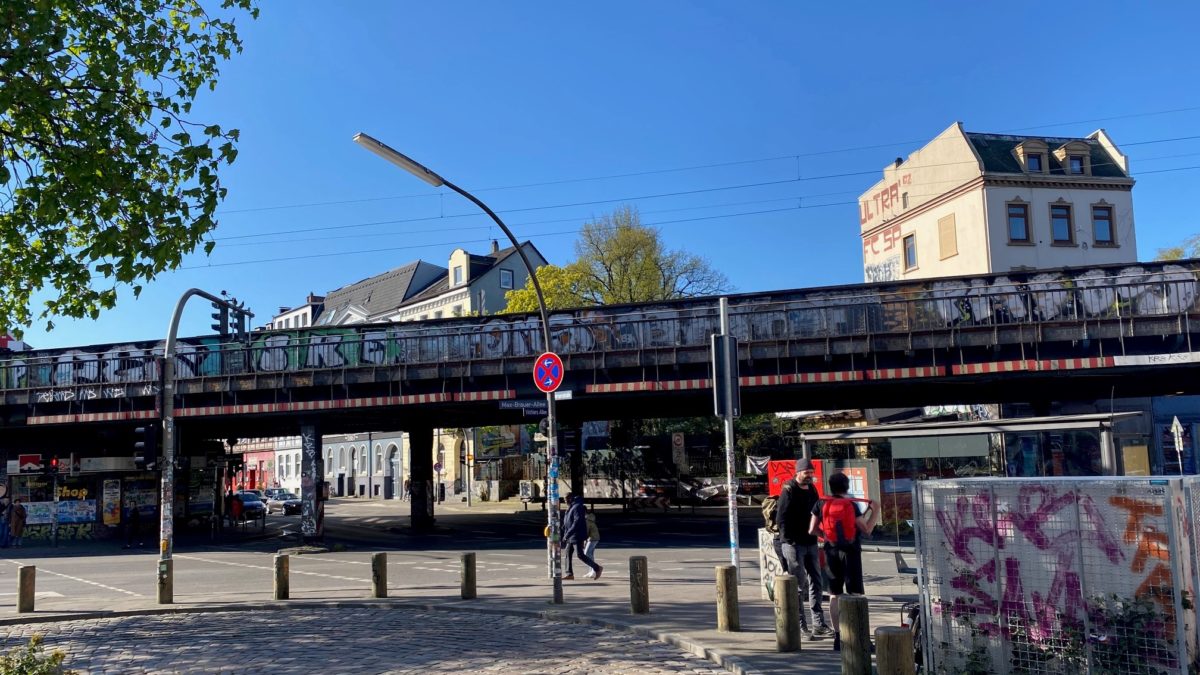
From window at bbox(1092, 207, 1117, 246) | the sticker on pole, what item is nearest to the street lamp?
the sticker on pole

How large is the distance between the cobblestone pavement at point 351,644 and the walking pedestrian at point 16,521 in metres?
23.2

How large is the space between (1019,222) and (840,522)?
1619 inches

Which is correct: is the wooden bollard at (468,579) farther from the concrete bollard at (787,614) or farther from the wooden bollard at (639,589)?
the concrete bollard at (787,614)

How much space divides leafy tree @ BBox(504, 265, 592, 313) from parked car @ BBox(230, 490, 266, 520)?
15.5 metres

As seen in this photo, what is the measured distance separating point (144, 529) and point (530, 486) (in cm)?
1923

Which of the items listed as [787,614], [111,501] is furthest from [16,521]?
[787,614]

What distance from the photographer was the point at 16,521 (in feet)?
112

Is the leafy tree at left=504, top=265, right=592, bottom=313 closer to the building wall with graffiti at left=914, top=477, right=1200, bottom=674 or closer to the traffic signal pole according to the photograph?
the traffic signal pole

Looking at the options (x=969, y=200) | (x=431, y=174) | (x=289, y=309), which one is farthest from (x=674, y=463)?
(x=289, y=309)

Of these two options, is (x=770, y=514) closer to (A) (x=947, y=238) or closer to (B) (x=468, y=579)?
(B) (x=468, y=579)

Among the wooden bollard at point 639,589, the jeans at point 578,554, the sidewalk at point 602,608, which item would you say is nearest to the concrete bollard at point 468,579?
the sidewalk at point 602,608

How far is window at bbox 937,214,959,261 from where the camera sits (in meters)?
47.2

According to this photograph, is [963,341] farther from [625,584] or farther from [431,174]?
[431,174]

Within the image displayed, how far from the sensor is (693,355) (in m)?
26.5
